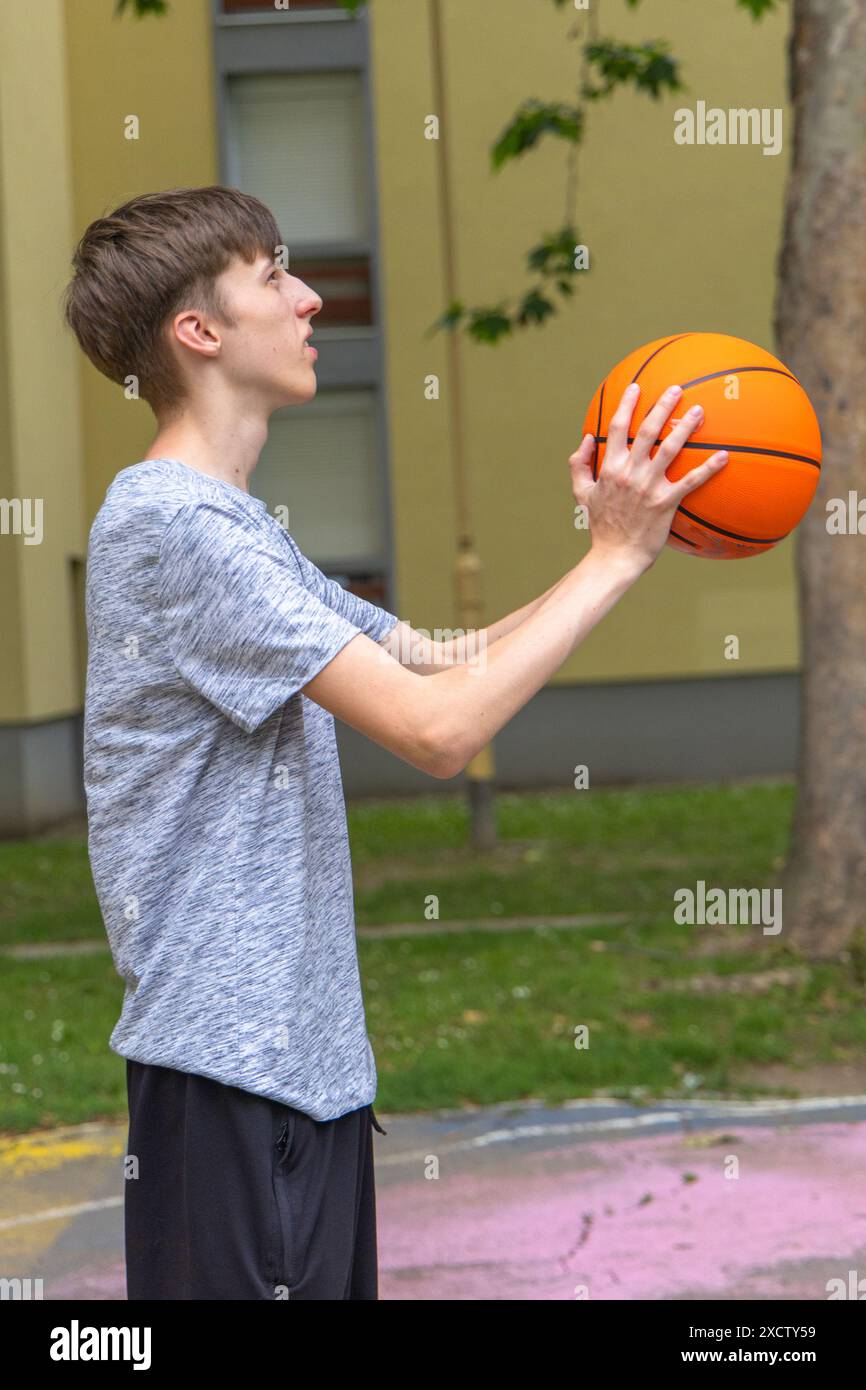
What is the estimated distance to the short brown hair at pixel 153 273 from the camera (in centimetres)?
212

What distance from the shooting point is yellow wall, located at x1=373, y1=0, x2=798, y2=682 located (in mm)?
12914

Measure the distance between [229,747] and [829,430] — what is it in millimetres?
5232

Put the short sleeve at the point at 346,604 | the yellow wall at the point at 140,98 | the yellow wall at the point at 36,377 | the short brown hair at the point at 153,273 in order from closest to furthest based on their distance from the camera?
the short brown hair at the point at 153,273
the short sleeve at the point at 346,604
the yellow wall at the point at 36,377
the yellow wall at the point at 140,98

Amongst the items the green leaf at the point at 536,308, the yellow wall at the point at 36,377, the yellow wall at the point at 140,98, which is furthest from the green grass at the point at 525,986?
the yellow wall at the point at 140,98

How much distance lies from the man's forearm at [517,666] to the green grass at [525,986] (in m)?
3.87

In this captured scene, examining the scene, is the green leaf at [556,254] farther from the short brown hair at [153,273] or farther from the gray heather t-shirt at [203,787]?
the gray heather t-shirt at [203,787]

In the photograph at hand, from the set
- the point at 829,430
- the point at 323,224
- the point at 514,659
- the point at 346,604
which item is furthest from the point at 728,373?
the point at 323,224

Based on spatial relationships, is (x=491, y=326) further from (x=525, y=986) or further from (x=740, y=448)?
(x=740, y=448)

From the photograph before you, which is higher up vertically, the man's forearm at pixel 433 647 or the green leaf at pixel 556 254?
the green leaf at pixel 556 254

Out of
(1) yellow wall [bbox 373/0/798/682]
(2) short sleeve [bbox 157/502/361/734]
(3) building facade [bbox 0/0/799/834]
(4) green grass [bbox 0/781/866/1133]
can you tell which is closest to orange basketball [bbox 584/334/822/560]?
(2) short sleeve [bbox 157/502/361/734]

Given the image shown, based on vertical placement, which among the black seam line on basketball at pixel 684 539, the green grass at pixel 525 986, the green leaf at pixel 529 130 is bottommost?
the green grass at pixel 525 986

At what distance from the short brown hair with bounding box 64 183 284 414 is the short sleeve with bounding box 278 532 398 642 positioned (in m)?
0.30

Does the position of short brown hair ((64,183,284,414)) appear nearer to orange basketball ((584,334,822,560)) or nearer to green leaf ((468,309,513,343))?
orange basketball ((584,334,822,560))

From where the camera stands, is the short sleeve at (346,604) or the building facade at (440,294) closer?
the short sleeve at (346,604)
